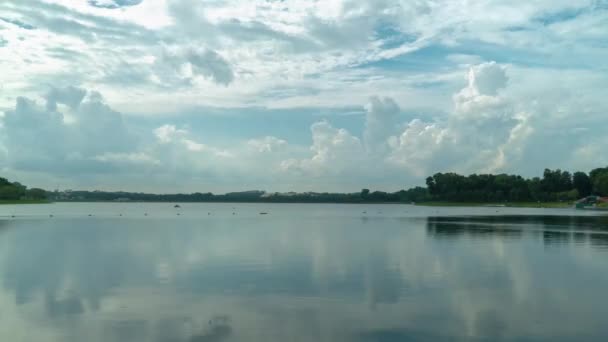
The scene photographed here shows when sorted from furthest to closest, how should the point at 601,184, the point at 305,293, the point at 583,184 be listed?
the point at 583,184 → the point at 601,184 → the point at 305,293

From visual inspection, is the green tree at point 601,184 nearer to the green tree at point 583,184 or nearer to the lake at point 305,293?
the green tree at point 583,184

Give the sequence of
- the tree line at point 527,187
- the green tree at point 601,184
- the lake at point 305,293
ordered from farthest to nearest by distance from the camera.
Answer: the tree line at point 527,187, the green tree at point 601,184, the lake at point 305,293

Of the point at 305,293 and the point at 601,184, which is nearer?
the point at 305,293

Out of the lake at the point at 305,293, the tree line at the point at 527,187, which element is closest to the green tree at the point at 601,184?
the tree line at the point at 527,187

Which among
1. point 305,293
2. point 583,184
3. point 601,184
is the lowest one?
point 305,293

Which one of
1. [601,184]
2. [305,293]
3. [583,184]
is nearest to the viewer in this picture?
[305,293]

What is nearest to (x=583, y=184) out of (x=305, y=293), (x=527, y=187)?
(x=527, y=187)

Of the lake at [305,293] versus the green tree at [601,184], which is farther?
the green tree at [601,184]

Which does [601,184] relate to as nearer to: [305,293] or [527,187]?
[527,187]

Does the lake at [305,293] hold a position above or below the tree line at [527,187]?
below

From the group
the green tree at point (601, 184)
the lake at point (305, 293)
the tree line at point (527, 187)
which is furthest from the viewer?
Answer: the tree line at point (527, 187)

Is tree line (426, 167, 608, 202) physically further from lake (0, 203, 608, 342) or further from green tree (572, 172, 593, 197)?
lake (0, 203, 608, 342)

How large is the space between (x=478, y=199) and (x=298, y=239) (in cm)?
15673

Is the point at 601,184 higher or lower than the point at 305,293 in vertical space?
higher
